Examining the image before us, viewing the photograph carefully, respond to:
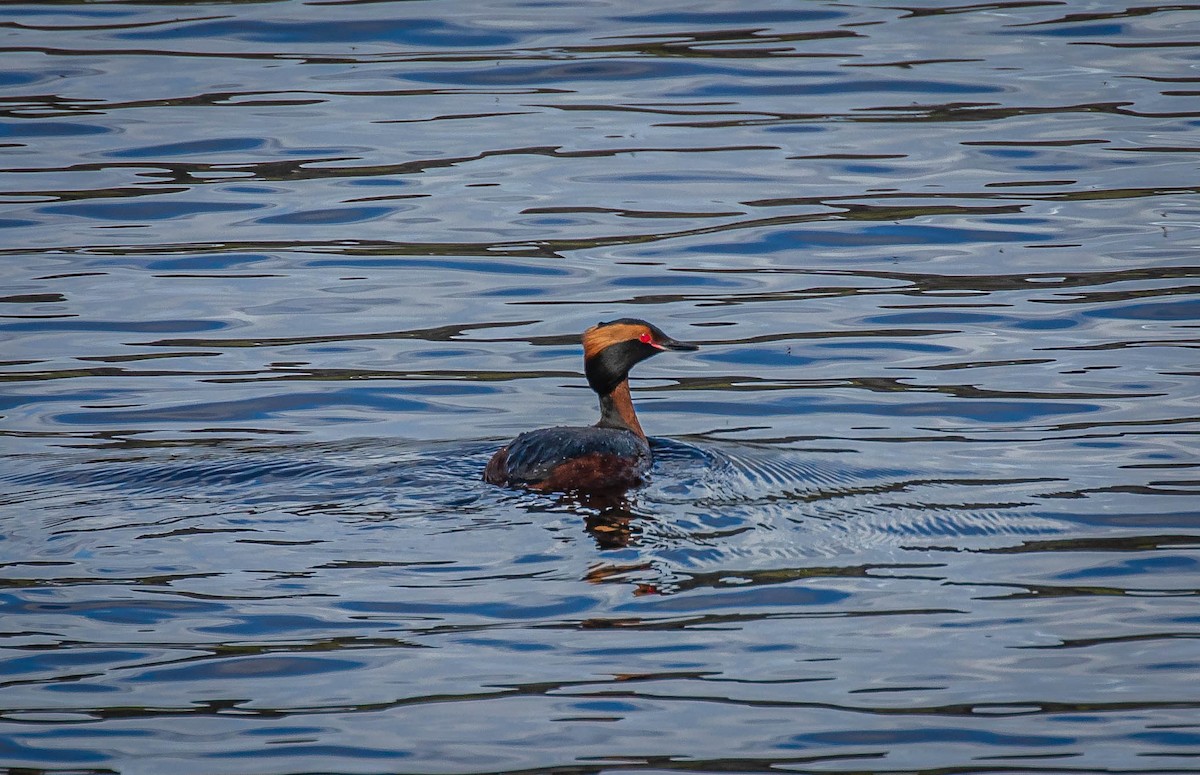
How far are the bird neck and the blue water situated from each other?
0.32 metres

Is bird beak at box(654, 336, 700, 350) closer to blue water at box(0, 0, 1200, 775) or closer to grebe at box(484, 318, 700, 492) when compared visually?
blue water at box(0, 0, 1200, 775)

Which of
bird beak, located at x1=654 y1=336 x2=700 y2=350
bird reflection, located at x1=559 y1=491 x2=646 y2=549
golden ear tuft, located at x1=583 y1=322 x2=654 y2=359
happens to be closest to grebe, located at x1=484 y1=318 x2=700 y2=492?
bird reflection, located at x1=559 y1=491 x2=646 y2=549

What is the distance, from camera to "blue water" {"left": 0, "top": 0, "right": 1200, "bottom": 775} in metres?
6.09

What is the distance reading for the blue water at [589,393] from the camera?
20.0 feet

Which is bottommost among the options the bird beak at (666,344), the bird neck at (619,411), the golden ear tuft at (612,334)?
the bird neck at (619,411)

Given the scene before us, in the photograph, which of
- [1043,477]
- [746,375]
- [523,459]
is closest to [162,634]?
[523,459]

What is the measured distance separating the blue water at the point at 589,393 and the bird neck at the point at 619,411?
1.05 ft

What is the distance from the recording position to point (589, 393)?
36.4ft

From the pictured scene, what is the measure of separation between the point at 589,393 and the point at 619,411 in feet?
4.28

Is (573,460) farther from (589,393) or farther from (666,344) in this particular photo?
(589,393)

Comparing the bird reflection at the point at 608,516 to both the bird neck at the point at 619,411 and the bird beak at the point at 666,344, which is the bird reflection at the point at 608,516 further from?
the bird beak at the point at 666,344

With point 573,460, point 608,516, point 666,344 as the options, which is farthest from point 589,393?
point 608,516

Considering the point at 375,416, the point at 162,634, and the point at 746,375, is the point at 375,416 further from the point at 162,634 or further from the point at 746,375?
the point at 162,634

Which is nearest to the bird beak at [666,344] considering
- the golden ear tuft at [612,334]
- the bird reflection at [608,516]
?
the golden ear tuft at [612,334]
